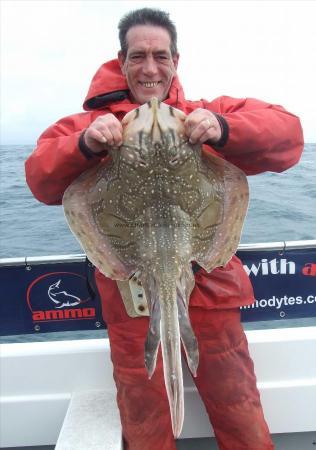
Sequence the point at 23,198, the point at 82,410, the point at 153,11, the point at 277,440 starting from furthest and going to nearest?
the point at 23,198, the point at 277,440, the point at 82,410, the point at 153,11

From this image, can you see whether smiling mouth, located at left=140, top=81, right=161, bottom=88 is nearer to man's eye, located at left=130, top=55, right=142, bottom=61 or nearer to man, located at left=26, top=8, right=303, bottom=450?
man, located at left=26, top=8, right=303, bottom=450

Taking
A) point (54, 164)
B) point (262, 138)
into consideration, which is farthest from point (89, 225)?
point (262, 138)

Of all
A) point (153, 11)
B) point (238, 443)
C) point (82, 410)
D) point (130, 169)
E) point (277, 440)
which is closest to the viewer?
point (130, 169)

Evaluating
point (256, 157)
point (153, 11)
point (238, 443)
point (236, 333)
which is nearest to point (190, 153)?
point (256, 157)

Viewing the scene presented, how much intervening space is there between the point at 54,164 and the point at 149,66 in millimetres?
821

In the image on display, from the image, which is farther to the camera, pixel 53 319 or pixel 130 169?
pixel 53 319

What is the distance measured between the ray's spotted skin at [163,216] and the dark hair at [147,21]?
0.98 m

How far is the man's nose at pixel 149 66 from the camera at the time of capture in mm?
2629

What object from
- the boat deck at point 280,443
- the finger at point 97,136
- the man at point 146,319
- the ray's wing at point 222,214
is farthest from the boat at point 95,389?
the finger at point 97,136

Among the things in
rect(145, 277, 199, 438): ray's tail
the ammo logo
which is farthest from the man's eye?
the ammo logo

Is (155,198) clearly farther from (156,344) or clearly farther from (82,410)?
(82,410)

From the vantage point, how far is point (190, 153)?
2.04m

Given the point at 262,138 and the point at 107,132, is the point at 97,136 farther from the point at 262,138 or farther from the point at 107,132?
the point at 262,138

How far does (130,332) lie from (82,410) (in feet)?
2.82
